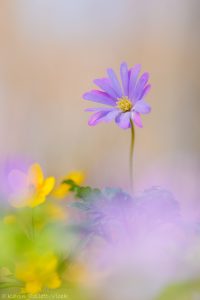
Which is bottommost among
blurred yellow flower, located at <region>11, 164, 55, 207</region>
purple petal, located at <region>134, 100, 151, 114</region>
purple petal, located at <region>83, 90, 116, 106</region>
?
blurred yellow flower, located at <region>11, 164, 55, 207</region>

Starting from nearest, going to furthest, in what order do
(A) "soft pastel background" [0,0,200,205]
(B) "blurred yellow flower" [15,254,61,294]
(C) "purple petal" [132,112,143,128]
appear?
1. (B) "blurred yellow flower" [15,254,61,294]
2. (C) "purple petal" [132,112,143,128]
3. (A) "soft pastel background" [0,0,200,205]

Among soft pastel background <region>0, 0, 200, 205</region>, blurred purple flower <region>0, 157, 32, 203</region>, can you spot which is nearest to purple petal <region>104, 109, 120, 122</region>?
blurred purple flower <region>0, 157, 32, 203</region>

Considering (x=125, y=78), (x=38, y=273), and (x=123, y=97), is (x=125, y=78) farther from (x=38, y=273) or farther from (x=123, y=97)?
(x=38, y=273)

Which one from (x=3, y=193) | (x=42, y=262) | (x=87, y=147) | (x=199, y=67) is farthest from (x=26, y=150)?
(x=42, y=262)

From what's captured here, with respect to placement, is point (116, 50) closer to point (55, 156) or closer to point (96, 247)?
point (55, 156)

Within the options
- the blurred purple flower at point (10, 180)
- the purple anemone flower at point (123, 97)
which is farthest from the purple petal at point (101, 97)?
the blurred purple flower at point (10, 180)

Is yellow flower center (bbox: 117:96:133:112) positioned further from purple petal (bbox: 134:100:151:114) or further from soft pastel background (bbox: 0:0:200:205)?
soft pastel background (bbox: 0:0:200:205)

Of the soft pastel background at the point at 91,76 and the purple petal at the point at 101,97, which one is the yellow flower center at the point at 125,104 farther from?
the soft pastel background at the point at 91,76
